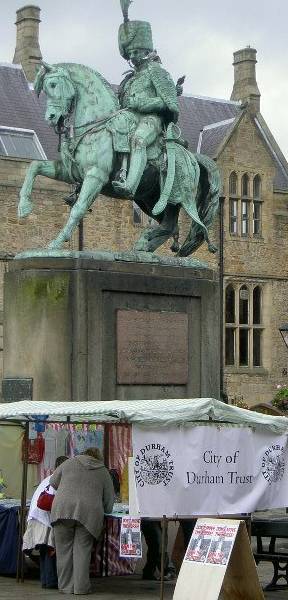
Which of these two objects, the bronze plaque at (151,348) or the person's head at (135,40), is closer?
the bronze plaque at (151,348)

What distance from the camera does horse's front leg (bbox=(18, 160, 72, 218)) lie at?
17.8 m

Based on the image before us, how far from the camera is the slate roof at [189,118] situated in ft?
147

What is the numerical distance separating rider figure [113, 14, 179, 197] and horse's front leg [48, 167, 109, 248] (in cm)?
23

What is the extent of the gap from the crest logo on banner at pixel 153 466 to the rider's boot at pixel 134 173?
5.51 metres

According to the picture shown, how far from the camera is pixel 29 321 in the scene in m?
17.0

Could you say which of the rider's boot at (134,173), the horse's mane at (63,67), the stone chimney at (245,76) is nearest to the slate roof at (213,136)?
the stone chimney at (245,76)

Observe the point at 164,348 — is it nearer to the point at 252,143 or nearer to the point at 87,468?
the point at 87,468

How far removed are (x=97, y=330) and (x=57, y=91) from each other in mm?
3355

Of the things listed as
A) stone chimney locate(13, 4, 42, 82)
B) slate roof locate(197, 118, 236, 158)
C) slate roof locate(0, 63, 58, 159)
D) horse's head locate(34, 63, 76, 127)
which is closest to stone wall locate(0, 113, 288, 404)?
slate roof locate(197, 118, 236, 158)

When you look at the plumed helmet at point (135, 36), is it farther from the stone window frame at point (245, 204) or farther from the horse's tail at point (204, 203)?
the stone window frame at point (245, 204)

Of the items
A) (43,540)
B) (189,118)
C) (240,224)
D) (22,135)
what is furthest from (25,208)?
(189,118)

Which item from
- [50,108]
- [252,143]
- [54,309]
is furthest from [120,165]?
[252,143]

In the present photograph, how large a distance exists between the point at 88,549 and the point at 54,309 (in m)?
4.00

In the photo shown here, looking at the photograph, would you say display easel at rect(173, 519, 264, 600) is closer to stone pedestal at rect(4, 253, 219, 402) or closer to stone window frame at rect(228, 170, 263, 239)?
stone pedestal at rect(4, 253, 219, 402)
